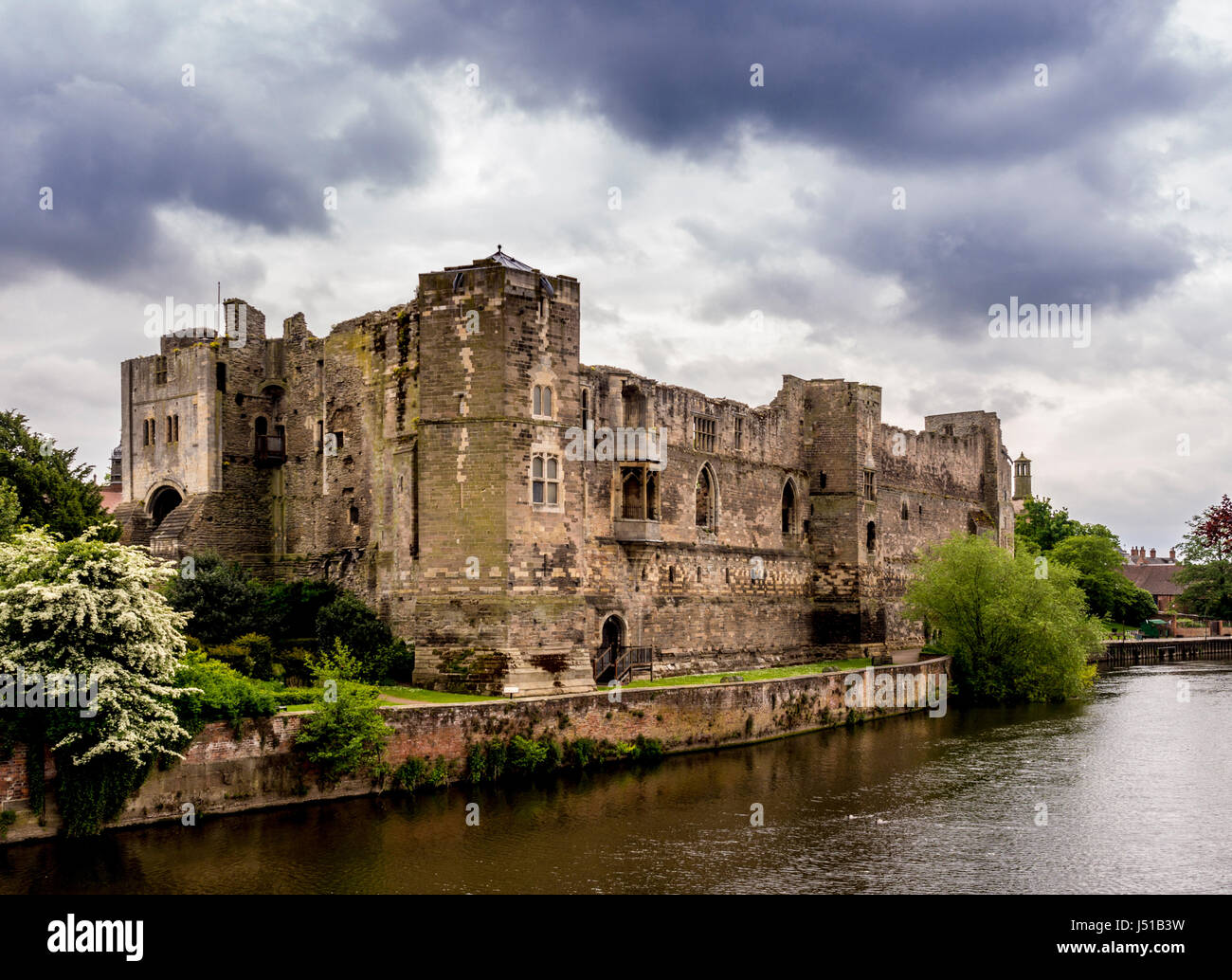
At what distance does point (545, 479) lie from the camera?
32938mm

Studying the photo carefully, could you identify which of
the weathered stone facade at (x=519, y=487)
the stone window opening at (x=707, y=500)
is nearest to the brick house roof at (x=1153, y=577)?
the weathered stone facade at (x=519, y=487)

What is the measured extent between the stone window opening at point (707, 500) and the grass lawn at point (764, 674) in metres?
5.56

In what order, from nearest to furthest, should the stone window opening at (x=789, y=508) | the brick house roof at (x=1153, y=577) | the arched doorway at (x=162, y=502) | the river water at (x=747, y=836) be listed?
1. the river water at (x=747, y=836)
2. the arched doorway at (x=162, y=502)
3. the stone window opening at (x=789, y=508)
4. the brick house roof at (x=1153, y=577)

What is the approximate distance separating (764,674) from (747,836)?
17636 mm

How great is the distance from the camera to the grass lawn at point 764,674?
35.8 metres

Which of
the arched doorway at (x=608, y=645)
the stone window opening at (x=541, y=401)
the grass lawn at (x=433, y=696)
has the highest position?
the stone window opening at (x=541, y=401)

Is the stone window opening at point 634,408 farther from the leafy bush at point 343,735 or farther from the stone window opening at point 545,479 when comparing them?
the leafy bush at point 343,735

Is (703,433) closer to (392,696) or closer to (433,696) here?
(433,696)

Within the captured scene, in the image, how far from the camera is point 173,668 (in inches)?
869

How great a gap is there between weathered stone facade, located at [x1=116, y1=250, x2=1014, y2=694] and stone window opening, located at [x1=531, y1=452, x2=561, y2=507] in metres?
0.07
